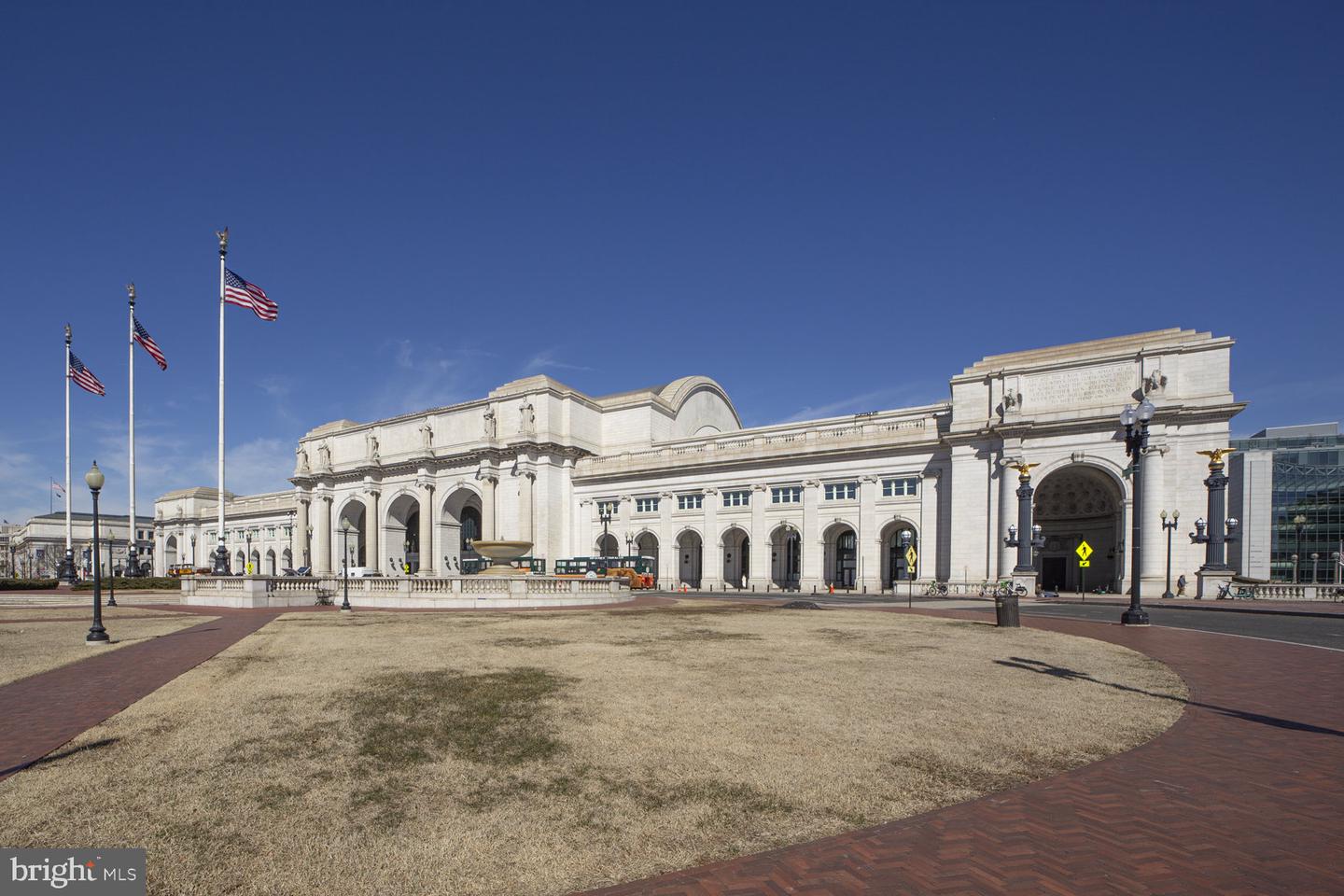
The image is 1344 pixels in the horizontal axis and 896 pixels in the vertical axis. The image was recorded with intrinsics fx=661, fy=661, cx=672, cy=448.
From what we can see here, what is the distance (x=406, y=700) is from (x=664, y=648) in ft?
23.5

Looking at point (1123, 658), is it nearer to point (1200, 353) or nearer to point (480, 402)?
point (1200, 353)

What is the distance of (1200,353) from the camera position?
41.9 metres

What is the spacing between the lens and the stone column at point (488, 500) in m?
68.6

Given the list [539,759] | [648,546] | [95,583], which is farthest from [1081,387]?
[95,583]

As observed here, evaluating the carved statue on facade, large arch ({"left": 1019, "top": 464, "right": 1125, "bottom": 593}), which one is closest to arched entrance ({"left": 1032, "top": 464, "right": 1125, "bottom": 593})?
large arch ({"left": 1019, "top": 464, "right": 1125, "bottom": 593})

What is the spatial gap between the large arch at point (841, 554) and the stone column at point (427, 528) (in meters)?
42.5

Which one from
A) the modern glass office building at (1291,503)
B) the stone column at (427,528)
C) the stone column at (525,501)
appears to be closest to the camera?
the stone column at (525,501)

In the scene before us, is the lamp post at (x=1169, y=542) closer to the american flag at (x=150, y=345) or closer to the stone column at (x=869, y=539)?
the stone column at (x=869, y=539)

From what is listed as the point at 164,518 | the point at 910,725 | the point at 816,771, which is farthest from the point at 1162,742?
the point at 164,518

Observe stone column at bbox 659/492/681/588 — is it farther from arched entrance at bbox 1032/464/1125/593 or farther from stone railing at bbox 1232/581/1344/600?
stone railing at bbox 1232/581/1344/600

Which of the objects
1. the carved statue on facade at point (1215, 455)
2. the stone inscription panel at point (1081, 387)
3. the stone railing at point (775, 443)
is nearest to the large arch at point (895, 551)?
the stone railing at point (775, 443)

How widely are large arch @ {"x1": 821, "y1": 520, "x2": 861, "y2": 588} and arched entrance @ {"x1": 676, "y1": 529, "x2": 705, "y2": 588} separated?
42.4 feet

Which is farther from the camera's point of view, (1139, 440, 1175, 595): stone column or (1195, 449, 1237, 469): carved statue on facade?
(1139, 440, 1175, 595): stone column

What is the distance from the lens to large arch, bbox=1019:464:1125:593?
49656 mm
